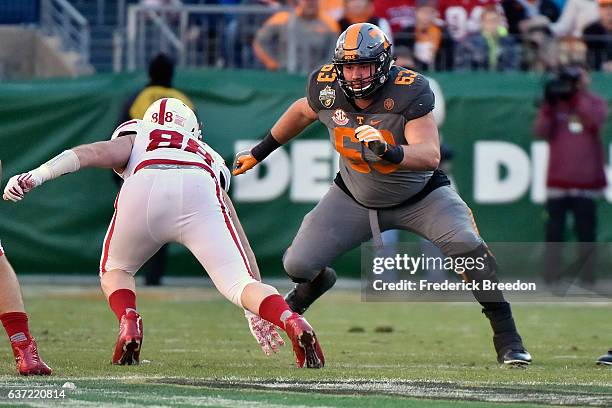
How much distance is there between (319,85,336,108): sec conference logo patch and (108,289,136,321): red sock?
156 centimetres

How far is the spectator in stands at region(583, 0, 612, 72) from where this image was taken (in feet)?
48.7

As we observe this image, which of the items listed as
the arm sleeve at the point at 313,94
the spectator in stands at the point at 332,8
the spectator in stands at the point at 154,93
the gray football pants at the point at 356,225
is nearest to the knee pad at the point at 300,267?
the gray football pants at the point at 356,225

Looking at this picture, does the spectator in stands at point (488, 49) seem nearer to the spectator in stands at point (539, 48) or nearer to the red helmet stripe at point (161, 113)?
the spectator in stands at point (539, 48)

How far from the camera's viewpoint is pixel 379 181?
25.8ft

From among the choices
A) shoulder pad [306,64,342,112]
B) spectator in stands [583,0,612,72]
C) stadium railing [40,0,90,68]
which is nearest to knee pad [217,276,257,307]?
shoulder pad [306,64,342,112]

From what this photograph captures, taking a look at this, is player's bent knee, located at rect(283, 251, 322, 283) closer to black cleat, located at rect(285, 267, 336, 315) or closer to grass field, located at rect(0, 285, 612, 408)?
black cleat, located at rect(285, 267, 336, 315)

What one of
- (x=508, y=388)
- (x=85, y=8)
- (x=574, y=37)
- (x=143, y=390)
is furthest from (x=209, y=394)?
(x=85, y=8)

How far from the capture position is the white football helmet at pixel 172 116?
25.0 feet

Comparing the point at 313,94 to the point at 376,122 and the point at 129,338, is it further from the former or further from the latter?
the point at 129,338

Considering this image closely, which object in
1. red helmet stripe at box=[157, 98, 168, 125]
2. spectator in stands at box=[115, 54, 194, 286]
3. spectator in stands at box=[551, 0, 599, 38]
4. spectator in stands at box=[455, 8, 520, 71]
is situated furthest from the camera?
spectator in stands at box=[551, 0, 599, 38]

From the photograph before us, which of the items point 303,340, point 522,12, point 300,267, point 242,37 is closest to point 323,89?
point 300,267

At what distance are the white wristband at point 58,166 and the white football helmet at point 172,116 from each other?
0.62 metres

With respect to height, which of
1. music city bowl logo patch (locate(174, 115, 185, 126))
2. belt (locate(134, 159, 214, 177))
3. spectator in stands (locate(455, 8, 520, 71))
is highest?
music city bowl logo patch (locate(174, 115, 185, 126))

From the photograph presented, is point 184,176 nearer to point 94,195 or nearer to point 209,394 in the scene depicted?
point 209,394
